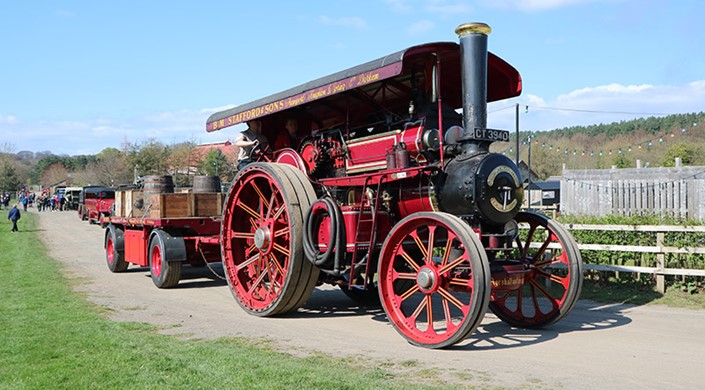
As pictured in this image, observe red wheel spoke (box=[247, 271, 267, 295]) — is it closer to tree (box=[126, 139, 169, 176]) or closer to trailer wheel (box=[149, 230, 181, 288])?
trailer wheel (box=[149, 230, 181, 288])

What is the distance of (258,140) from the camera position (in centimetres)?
1016

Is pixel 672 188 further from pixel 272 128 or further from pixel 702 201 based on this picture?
pixel 272 128

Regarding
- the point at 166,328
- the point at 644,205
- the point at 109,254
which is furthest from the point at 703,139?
the point at 166,328

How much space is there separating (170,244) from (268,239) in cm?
330

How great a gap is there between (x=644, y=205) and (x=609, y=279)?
773 cm

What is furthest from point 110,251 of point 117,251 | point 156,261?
point 156,261

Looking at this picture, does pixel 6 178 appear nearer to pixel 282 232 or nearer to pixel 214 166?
pixel 214 166

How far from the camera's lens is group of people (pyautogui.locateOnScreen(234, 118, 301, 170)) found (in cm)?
983

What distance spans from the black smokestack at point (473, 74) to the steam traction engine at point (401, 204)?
0.01m

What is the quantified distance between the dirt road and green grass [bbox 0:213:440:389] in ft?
1.50

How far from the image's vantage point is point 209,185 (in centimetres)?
1278

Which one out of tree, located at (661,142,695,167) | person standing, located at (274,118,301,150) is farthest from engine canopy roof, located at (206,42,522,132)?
tree, located at (661,142,695,167)

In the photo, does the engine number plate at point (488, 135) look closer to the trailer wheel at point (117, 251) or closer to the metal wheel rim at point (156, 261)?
the metal wheel rim at point (156, 261)

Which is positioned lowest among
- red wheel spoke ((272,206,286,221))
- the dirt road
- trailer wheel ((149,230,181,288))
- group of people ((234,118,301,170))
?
the dirt road
